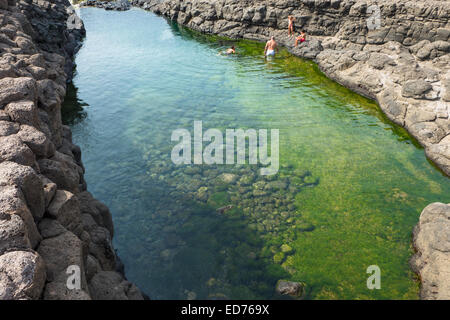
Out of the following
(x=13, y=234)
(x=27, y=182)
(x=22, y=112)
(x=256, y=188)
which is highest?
(x=22, y=112)

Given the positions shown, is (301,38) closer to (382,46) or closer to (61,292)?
(382,46)

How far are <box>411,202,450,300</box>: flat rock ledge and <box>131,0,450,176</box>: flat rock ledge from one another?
455 centimetres

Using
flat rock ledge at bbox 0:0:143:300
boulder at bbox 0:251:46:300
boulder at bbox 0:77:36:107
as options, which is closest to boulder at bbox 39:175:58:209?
flat rock ledge at bbox 0:0:143:300

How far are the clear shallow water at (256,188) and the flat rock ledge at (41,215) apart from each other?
6.98ft

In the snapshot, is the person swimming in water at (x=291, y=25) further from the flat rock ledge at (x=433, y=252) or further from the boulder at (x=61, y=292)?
the boulder at (x=61, y=292)

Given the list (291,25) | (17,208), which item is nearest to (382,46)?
(291,25)

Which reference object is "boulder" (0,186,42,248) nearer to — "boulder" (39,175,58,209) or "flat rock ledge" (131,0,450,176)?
"boulder" (39,175,58,209)

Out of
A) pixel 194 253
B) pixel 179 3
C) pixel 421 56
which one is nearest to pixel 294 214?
pixel 194 253

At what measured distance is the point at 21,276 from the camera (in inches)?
165

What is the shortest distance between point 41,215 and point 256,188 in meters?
7.74

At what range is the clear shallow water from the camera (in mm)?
8977
